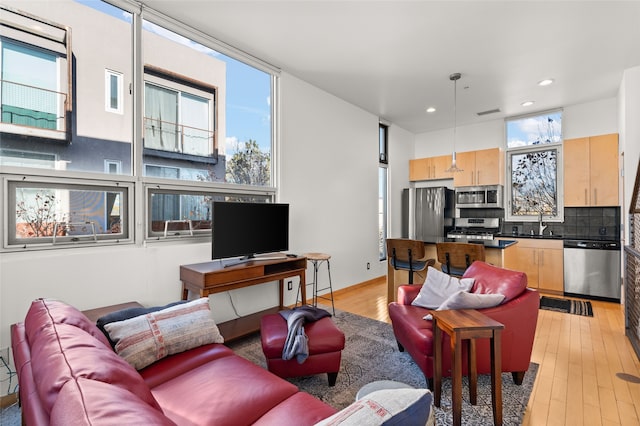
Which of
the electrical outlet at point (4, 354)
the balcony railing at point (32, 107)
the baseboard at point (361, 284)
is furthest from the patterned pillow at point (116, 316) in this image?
the baseboard at point (361, 284)

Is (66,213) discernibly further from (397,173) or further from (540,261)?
(540,261)

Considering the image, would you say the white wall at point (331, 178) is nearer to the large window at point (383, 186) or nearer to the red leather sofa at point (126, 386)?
the large window at point (383, 186)

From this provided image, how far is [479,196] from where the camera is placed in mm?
5785

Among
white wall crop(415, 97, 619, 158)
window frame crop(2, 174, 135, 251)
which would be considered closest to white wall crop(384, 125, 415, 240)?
white wall crop(415, 97, 619, 158)

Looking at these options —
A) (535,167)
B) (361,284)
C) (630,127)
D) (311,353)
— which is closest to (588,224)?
(535,167)

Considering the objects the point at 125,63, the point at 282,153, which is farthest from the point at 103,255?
the point at 282,153

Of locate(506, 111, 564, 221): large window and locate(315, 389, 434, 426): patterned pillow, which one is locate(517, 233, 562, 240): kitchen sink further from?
locate(315, 389, 434, 426): patterned pillow

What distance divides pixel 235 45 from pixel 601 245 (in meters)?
5.65

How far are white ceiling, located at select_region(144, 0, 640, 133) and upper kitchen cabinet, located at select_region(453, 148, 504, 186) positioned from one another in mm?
1124

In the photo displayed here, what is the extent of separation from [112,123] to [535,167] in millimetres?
6178

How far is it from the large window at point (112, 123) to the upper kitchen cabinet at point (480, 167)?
14.2 feet

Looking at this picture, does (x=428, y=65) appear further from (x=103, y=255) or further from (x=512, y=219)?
(x=103, y=255)

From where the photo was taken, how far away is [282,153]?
13.1 ft

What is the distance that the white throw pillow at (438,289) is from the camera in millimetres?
2670
